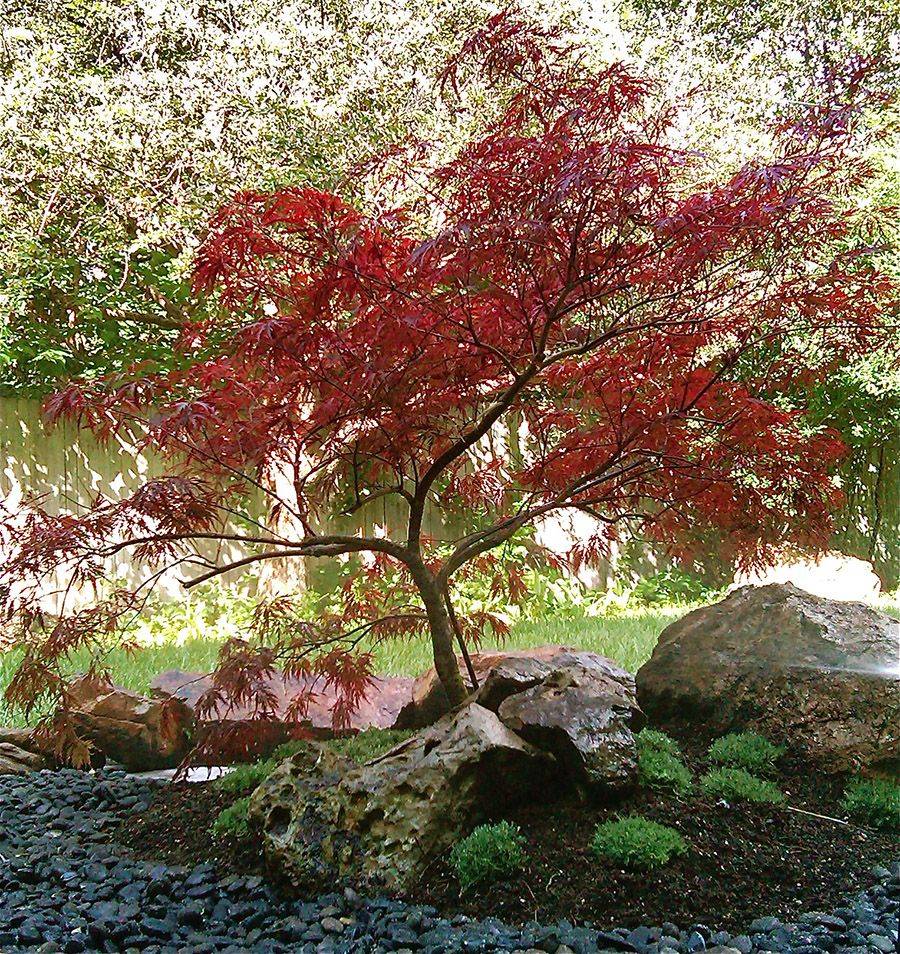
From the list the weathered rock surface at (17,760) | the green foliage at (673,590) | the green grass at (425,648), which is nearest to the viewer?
the weathered rock surface at (17,760)

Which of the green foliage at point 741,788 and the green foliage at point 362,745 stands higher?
the green foliage at point 362,745

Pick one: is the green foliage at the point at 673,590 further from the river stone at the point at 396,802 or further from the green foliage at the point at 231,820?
the green foliage at the point at 231,820

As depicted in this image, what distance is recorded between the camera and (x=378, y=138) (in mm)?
3775

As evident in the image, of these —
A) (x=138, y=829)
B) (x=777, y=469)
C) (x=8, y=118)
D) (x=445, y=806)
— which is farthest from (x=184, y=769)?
(x=8, y=118)

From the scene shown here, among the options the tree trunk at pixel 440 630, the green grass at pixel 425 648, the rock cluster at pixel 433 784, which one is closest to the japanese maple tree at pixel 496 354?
the tree trunk at pixel 440 630

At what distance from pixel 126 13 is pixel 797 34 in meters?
3.14

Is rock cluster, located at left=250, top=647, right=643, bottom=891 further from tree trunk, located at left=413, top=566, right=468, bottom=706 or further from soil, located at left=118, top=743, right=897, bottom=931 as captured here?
tree trunk, located at left=413, top=566, right=468, bottom=706

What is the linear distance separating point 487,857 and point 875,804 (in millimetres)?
854

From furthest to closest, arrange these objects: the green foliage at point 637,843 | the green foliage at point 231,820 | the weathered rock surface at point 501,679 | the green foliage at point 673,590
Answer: the green foliage at point 673,590 < the weathered rock surface at point 501,679 < the green foliage at point 231,820 < the green foliage at point 637,843

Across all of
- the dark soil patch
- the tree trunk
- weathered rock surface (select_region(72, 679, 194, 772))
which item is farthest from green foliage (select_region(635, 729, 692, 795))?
weathered rock surface (select_region(72, 679, 194, 772))

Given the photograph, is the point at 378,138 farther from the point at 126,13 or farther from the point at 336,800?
the point at 336,800

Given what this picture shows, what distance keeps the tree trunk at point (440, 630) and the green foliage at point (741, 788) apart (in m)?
0.61

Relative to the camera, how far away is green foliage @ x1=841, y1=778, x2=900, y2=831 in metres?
1.76

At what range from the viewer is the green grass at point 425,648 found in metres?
3.32
